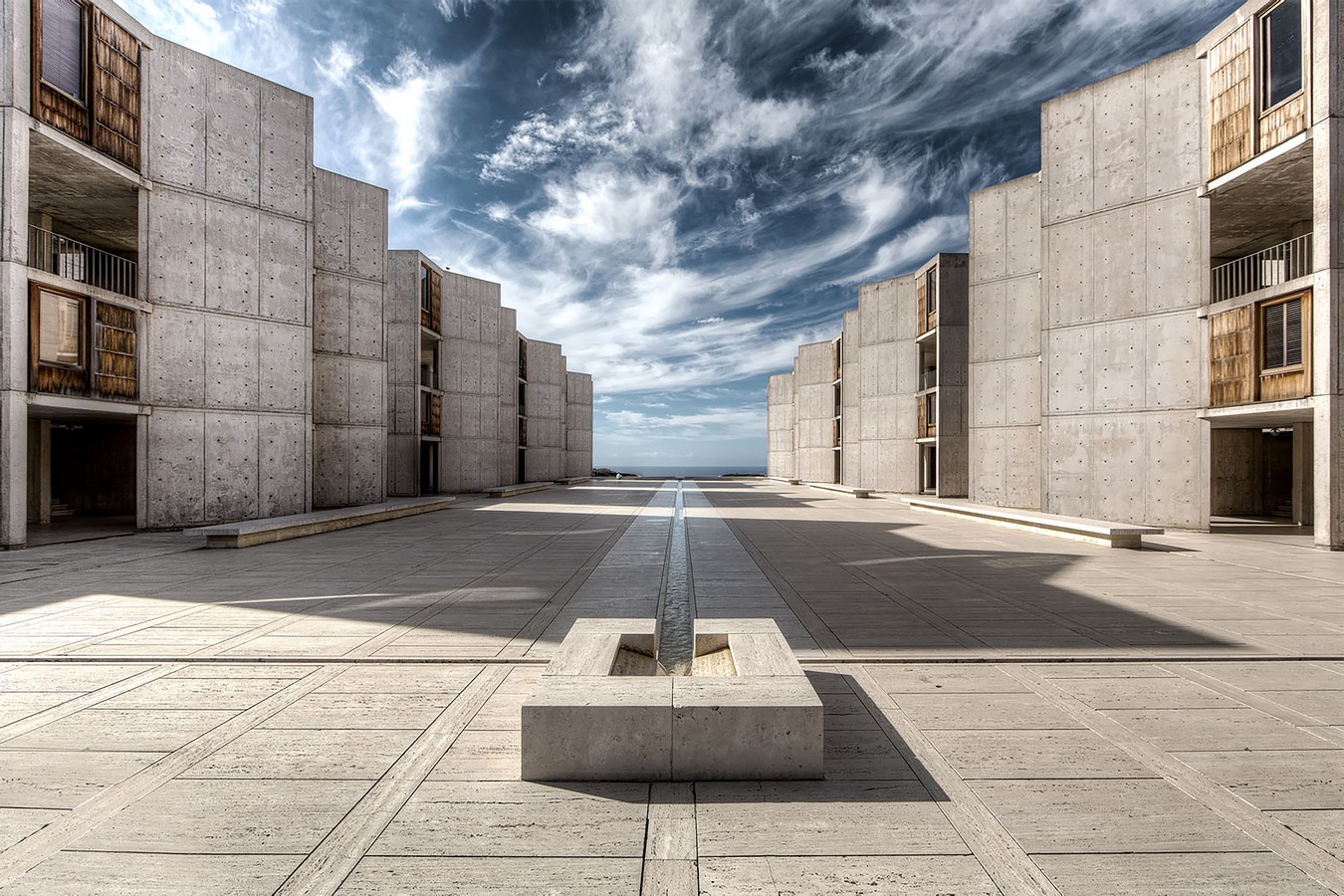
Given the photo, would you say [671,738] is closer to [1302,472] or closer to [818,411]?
[1302,472]

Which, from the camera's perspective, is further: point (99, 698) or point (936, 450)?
point (936, 450)

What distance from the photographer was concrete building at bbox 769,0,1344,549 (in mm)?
13570

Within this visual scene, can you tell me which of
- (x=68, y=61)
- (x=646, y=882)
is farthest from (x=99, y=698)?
(x=68, y=61)

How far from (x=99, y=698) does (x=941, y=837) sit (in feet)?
19.0

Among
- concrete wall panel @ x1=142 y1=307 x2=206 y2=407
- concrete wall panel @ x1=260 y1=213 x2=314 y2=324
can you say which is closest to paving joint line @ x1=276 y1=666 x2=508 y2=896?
concrete wall panel @ x1=142 y1=307 x2=206 y2=407

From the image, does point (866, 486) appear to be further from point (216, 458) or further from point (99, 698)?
point (99, 698)

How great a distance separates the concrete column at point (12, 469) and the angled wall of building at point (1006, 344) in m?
26.5

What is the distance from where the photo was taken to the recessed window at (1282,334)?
547 inches

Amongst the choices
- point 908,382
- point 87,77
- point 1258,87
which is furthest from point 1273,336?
point 87,77

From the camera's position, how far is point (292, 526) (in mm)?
14211

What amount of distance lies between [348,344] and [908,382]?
24913 millimetres

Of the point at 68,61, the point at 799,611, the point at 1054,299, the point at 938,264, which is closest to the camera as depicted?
the point at 799,611

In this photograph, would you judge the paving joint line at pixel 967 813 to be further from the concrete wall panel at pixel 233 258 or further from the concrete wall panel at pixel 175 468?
the concrete wall panel at pixel 233 258

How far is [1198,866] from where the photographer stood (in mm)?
2770
